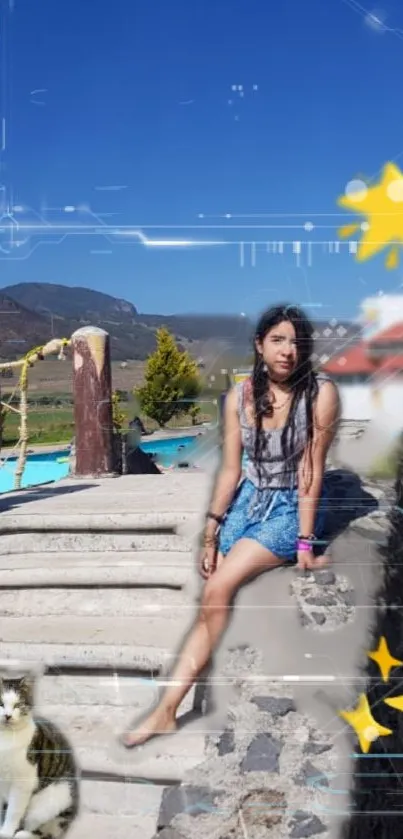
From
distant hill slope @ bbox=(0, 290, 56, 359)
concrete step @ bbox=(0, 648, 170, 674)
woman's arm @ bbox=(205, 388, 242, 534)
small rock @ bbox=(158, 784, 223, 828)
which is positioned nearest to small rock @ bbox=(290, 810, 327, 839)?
small rock @ bbox=(158, 784, 223, 828)

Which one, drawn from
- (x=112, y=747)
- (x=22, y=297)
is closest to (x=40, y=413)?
(x=22, y=297)

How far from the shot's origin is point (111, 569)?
1.68m

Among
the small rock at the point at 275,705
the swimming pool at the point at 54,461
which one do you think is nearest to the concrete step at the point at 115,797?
the small rock at the point at 275,705

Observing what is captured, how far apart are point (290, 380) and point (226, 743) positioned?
2.58 ft

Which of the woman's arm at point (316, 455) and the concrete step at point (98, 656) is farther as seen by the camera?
the concrete step at point (98, 656)

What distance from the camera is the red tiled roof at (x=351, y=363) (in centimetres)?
141

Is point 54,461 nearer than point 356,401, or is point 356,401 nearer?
point 356,401

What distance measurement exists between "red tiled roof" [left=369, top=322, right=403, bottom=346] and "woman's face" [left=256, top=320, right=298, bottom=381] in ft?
0.47

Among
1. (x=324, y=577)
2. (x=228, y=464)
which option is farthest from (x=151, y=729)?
(x=228, y=464)

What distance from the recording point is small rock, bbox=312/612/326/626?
1605 mm

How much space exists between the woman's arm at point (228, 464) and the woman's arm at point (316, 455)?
13 centimetres

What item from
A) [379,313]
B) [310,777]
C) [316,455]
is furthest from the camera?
[310,777]

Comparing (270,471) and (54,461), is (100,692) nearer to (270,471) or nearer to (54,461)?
(54,461)

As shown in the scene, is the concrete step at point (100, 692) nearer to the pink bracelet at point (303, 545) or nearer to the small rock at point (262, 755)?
the small rock at point (262, 755)
